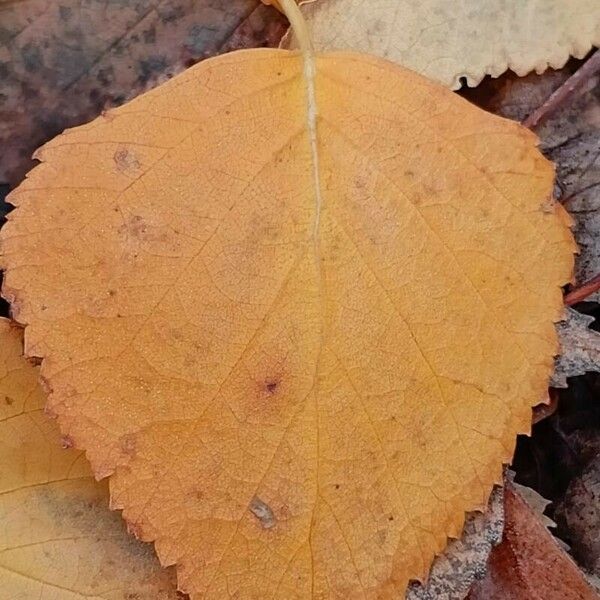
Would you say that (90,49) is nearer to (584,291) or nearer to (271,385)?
(271,385)

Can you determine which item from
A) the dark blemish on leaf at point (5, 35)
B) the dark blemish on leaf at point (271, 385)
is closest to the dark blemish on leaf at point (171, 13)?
the dark blemish on leaf at point (5, 35)

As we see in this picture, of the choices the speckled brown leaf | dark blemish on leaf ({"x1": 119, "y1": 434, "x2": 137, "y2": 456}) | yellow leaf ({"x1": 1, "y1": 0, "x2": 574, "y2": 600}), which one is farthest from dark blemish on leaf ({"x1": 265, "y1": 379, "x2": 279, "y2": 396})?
the speckled brown leaf

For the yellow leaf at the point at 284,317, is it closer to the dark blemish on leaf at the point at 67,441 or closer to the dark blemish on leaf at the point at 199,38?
the dark blemish on leaf at the point at 67,441

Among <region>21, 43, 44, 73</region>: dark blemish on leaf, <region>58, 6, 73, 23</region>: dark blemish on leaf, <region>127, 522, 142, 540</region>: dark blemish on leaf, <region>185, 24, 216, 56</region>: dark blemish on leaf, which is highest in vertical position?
<region>185, 24, 216, 56</region>: dark blemish on leaf

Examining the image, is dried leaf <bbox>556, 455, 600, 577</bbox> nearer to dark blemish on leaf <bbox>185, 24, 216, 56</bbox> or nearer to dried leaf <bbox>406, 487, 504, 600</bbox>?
dried leaf <bbox>406, 487, 504, 600</bbox>

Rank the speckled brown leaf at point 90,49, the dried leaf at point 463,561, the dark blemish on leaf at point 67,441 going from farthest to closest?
the speckled brown leaf at point 90,49, the dried leaf at point 463,561, the dark blemish on leaf at point 67,441

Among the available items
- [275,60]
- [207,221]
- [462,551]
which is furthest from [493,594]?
[275,60]

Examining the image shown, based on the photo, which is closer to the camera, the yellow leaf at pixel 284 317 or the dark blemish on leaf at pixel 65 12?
the yellow leaf at pixel 284 317
